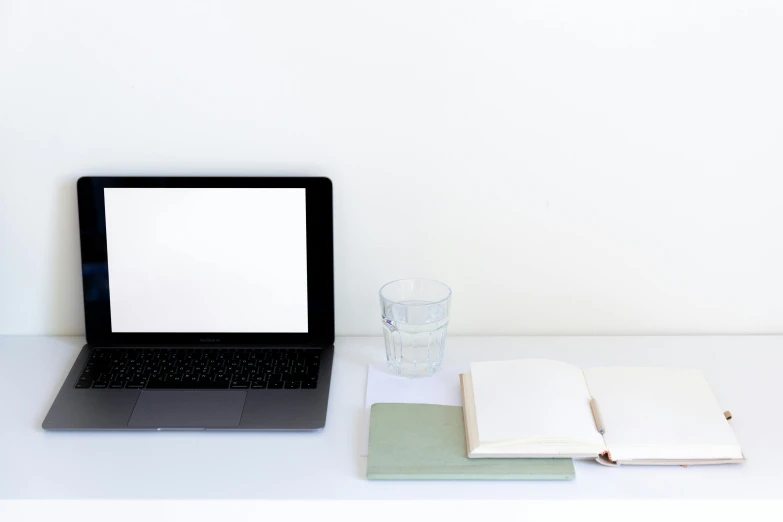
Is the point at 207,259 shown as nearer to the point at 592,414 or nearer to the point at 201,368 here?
the point at 201,368

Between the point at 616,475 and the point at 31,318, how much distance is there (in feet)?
3.11

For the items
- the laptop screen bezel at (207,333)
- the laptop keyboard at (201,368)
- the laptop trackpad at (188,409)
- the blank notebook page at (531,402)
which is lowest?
the laptop trackpad at (188,409)

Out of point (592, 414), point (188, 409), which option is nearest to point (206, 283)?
point (188, 409)

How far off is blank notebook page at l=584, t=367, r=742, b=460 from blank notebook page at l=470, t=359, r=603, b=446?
3cm

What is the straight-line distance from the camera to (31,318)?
1.33 meters

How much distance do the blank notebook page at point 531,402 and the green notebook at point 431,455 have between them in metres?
0.03

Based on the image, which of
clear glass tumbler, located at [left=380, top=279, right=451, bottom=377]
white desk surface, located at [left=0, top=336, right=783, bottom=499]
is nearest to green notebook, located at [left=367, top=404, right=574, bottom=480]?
white desk surface, located at [left=0, top=336, right=783, bottom=499]

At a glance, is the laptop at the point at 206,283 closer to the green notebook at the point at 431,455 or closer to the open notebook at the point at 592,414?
the green notebook at the point at 431,455

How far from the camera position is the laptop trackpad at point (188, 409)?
107 centimetres

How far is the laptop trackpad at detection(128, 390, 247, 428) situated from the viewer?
1.07 m

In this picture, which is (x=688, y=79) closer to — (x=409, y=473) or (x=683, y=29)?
(x=683, y=29)

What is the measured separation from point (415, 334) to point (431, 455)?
236 mm

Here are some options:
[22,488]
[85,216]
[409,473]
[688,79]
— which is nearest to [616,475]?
[409,473]

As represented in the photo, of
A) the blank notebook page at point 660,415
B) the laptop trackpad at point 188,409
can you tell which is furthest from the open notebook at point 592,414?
the laptop trackpad at point 188,409
